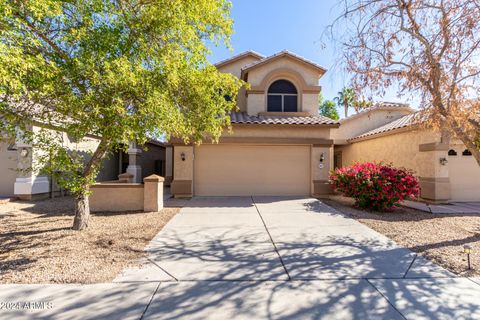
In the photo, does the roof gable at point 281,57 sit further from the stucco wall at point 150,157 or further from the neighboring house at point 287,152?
the stucco wall at point 150,157

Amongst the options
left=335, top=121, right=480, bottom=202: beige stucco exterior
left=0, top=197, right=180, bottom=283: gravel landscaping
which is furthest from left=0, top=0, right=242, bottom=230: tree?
left=335, top=121, right=480, bottom=202: beige stucco exterior

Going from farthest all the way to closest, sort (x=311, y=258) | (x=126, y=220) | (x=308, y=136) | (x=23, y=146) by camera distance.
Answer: (x=308, y=136), (x=23, y=146), (x=126, y=220), (x=311, y=258)

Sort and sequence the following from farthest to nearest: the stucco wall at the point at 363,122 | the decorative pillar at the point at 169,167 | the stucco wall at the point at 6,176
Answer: the stucco wall at the point at 363,122
the decorative pillar at the point at 169,167
the stucco wall at the point at 6,176

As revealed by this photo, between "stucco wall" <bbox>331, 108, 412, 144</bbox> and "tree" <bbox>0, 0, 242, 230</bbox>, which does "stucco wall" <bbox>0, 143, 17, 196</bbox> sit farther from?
"stucco wall" <bbox>331, 108, 412, 144</bbox>

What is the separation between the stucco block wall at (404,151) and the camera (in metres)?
11.8

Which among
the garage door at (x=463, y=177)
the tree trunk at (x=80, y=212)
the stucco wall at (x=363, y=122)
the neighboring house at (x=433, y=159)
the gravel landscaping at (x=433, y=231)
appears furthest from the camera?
the stucco wall at (x=363, y=122)

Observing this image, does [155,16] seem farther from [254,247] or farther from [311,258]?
[311,258]

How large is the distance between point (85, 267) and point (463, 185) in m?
14.9

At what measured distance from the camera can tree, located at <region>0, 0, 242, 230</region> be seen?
4.75m

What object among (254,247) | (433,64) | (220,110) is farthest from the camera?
(220,110)

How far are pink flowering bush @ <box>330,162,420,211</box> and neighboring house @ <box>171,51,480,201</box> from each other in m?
2.73

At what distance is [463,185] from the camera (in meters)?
12.0

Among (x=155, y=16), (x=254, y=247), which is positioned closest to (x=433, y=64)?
(x=254, y=247)

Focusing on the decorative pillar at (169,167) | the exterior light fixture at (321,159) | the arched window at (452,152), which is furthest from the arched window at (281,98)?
the decorative pillar at (169,167)
